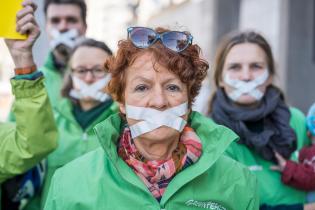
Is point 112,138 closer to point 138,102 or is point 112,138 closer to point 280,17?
point 138,102

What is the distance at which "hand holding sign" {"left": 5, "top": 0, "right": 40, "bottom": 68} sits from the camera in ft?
9.38

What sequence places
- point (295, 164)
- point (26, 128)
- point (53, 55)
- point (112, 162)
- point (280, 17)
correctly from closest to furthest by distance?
point (112, 162) → point (26, 128) → point (295, 164) → point (53, 55) → point (280, 17)

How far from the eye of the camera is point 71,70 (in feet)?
13.0

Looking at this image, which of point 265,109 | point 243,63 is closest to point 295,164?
point 265,109

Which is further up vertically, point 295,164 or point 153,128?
point 153,128

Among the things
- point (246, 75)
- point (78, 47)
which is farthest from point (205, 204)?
point (78, 47)

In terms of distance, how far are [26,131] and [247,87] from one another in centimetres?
155

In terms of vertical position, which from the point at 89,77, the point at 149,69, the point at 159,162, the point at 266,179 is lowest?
the point at 266,179

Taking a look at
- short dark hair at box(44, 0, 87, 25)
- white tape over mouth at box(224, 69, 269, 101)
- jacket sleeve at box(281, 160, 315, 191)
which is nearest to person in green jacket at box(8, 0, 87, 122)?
short dark hair at box(44, 0, 87, 25)

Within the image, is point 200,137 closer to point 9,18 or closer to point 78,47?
point 9,18

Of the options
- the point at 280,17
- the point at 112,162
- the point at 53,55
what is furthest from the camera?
the point at 280,17

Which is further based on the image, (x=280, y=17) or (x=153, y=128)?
(x=280, y=17)

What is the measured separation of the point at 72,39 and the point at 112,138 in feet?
6.78

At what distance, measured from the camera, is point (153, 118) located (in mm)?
2559
